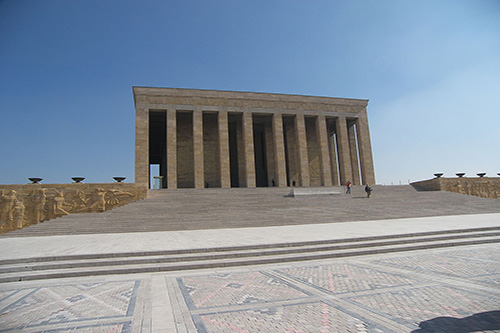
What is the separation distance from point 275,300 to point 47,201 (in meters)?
18.1

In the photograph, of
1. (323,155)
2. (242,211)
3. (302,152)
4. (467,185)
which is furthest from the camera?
(323,155)

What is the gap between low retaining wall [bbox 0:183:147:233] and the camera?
16547 millimetres

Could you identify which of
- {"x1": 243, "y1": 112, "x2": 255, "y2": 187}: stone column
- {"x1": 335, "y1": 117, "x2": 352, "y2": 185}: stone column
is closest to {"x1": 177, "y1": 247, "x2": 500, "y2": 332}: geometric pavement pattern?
{"x1": 243, "y1": 112, "x2": 255, "y2": 187}: stone column

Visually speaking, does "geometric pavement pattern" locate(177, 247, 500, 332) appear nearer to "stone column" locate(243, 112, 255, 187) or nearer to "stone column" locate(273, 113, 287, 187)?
"stone column" locate(243, 112, 255, 187)

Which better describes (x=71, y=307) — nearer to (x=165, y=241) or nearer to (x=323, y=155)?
(x=165, y=241)

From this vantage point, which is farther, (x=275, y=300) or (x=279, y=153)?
(x=279, y=153)

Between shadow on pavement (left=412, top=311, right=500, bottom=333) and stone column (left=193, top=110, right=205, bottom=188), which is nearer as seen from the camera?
shadow on pavement (left=412, top=311, right=500, bottom=333)

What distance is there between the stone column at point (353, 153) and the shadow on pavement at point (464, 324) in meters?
29.0

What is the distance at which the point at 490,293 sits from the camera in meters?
3.95

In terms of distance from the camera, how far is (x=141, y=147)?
1003 inches

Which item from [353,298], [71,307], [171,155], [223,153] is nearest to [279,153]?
[223,153]

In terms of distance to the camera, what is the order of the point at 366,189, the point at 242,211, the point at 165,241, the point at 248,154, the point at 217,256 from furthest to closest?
the point at 248,154 → the point at 366,189 → the point at 242,211 → the point at 165,241 → the point at 217,256

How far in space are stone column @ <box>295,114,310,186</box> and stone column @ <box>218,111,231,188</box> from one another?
7398 mm

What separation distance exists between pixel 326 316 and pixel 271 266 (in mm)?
2976
